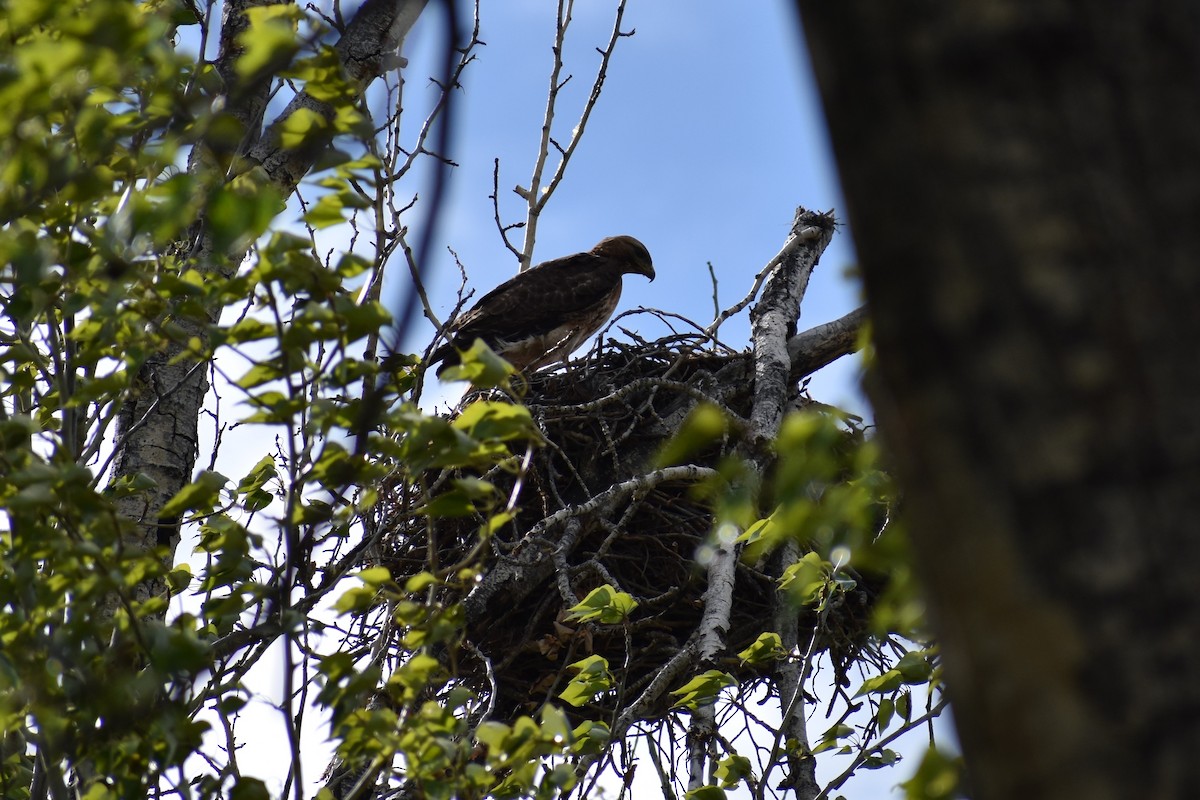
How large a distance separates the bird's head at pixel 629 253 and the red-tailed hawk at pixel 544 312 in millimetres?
415

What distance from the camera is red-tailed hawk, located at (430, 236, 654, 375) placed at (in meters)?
7.38

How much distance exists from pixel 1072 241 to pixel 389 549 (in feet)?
15.7

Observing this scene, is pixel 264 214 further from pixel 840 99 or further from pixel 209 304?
pixel 840 99

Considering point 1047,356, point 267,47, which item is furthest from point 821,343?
point 1047,356

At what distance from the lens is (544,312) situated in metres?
7.48

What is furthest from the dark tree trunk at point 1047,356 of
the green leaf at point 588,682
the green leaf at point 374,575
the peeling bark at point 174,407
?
the peeling bark at point 174,407

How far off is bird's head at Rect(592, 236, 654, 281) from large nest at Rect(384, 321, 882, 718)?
237 cm

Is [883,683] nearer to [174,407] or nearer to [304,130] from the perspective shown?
[304,130]

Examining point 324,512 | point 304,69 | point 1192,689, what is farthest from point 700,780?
point 1192,689

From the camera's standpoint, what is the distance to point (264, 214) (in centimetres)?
160

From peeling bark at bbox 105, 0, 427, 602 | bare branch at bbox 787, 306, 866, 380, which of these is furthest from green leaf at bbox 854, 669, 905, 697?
bare branch at bbox 787, 306, 866, 380

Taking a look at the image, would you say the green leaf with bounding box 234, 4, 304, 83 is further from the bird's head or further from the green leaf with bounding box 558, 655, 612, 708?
the bird's head

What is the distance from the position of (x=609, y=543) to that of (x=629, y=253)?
4.22m

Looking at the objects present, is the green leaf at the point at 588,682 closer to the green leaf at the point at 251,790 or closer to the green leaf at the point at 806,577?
the green leaf at the point at 806,577
